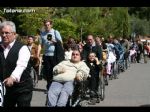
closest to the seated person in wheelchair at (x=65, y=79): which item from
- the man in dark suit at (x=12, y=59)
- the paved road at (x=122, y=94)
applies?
the paved road at (x=122, y=94)

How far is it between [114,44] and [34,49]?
5482 mm

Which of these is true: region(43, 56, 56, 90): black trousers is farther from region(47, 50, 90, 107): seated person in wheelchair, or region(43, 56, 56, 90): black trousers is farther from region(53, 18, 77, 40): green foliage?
region(47, 50, 90, 107): seated person in wheelchair

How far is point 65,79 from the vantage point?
9.23 meters

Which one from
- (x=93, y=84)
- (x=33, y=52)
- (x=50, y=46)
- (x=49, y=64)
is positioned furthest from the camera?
(x=33, y=52)

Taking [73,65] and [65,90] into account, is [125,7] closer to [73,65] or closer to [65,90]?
[65,90]

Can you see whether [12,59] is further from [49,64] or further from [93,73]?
[49,64]

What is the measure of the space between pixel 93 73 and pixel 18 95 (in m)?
4.53

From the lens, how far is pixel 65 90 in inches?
346

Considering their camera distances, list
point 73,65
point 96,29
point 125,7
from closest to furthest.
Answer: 1. point 125,7
2. point 73,65
3. point 96,29

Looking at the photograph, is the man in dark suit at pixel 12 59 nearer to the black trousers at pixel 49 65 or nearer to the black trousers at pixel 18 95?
the black trousers at pixel 18 95

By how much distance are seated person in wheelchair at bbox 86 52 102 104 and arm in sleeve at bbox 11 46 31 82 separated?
4.46 m

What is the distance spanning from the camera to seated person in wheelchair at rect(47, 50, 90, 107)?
28.3 feet

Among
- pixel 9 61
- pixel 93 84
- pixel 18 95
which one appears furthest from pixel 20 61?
pixel 93 84
